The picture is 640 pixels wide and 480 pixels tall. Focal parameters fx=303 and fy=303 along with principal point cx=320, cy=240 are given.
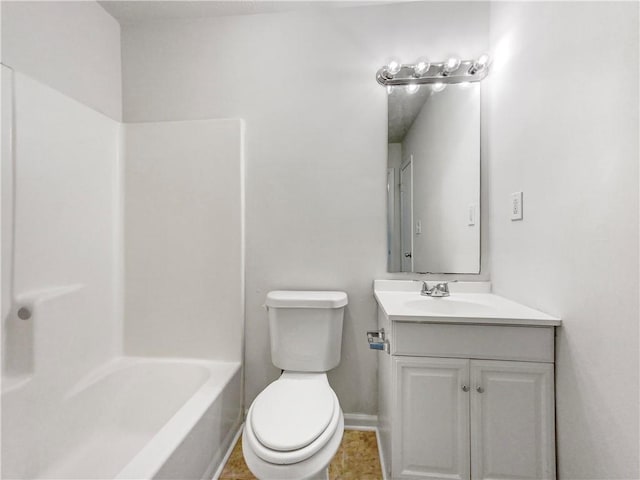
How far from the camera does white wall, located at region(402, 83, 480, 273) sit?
64.8 inches

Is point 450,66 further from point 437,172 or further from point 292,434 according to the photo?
point 292,434

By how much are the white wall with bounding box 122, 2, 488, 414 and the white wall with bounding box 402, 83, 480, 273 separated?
0.20 meters

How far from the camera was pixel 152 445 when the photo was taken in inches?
40.4

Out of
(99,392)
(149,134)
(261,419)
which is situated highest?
(149,134)

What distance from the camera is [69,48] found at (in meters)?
1.50

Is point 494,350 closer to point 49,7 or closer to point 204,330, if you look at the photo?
point 204,330

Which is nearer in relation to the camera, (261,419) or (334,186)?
(261,419)

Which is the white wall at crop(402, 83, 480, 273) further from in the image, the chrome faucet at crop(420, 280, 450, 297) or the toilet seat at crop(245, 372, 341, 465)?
the toilet seat at crop(245, 372, 341, 465)

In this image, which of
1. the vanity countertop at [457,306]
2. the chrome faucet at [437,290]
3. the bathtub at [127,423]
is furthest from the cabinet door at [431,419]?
the bathtub at [127,423]

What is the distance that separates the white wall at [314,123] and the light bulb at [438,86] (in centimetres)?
15

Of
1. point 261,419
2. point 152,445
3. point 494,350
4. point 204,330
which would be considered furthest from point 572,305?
point 204,330

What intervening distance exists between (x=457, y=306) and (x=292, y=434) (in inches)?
37.2

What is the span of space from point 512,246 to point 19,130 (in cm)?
215

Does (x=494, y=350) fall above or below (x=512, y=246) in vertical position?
below
